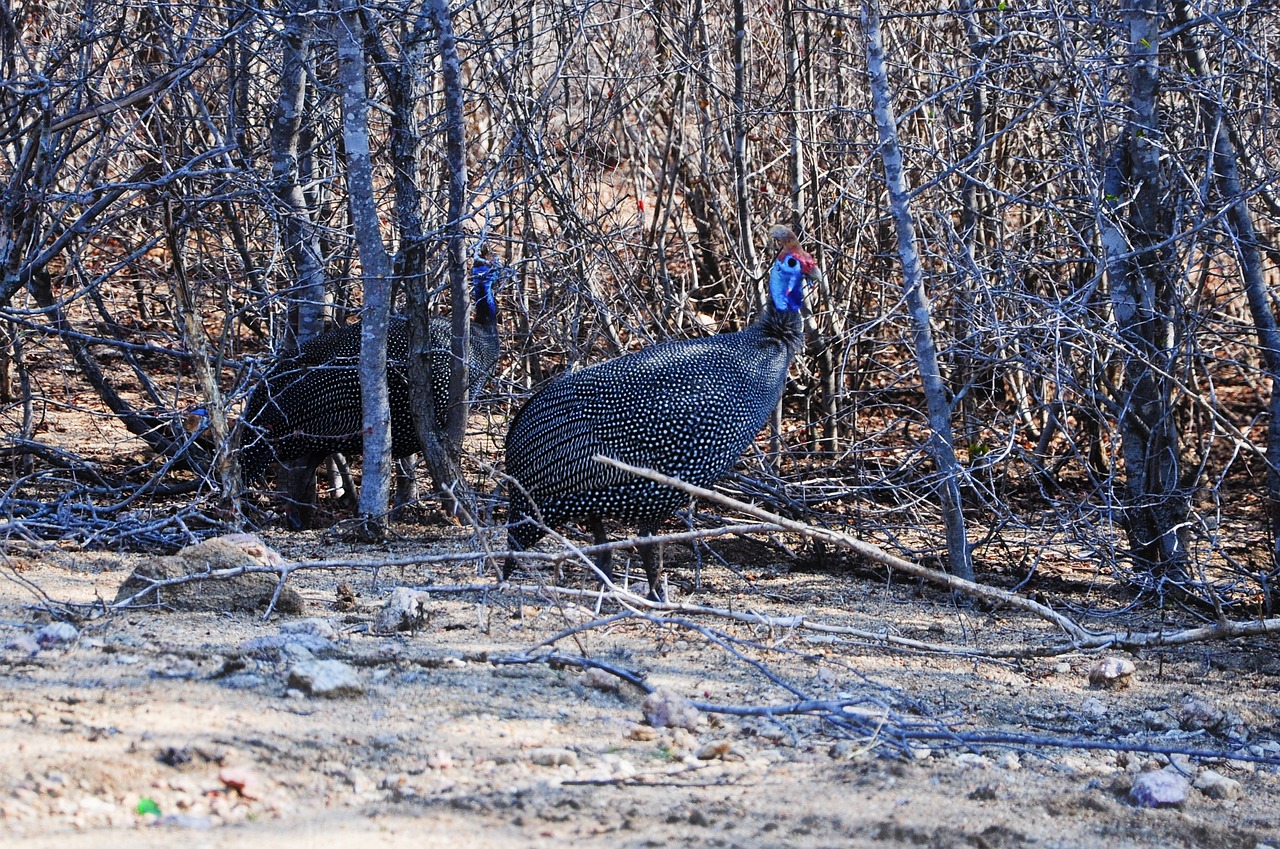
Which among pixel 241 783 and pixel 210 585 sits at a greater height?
pixel 210 585

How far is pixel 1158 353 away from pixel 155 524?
13.7ft

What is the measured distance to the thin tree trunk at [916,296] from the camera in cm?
580

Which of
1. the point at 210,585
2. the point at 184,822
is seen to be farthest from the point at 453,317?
the point at 184,822

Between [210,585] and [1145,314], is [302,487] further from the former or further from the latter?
[1145,314]

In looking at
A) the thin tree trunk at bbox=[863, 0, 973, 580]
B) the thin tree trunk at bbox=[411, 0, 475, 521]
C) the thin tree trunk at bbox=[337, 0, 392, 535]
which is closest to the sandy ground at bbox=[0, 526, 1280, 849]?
the thin tree trunk at bbox=[863, 0, 973, 580]

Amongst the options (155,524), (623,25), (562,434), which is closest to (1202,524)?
(562,434)

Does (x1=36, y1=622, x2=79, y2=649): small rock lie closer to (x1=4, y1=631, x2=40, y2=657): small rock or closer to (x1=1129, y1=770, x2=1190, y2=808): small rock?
(x1=4, y1=631, x2=40, y2=657): small rock

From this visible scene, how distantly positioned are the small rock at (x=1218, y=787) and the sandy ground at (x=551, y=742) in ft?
0.04

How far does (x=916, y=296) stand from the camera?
19.2 ft

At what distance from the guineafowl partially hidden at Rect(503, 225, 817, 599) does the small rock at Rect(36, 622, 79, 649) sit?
196 cm

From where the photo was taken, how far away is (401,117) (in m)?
6.25

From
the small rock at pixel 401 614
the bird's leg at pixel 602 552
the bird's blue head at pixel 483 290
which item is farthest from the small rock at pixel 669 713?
the bird's blue head at pixel 483 290

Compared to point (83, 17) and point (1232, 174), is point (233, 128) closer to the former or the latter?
point (83, 17)

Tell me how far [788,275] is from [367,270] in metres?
1.94
